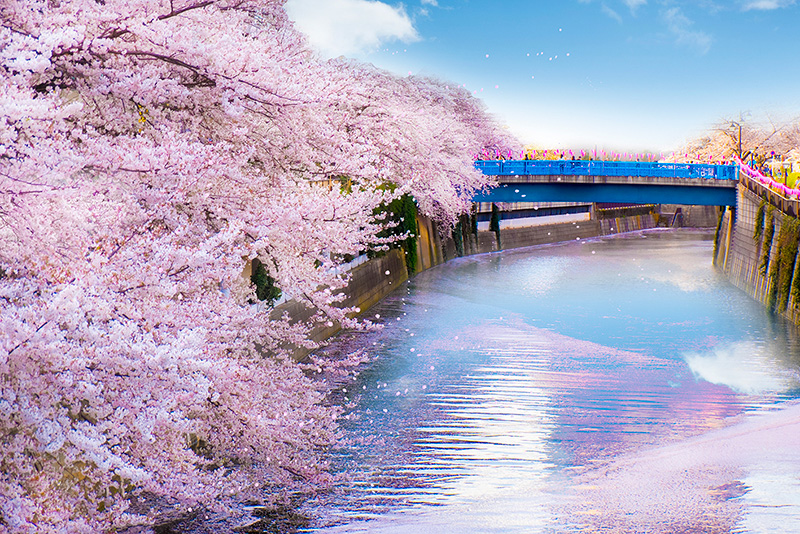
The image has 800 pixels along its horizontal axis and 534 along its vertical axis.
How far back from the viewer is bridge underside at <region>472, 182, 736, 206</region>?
44094 millimetres

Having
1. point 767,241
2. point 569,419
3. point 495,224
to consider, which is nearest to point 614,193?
point 495,224

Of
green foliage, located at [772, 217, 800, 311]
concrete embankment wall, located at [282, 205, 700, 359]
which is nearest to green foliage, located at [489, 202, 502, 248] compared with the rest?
concrete embankment wall, located at [282, 205, 700, 359]

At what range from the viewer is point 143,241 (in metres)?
7.59

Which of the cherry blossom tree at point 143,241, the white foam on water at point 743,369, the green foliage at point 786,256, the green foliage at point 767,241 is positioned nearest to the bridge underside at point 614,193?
the green foliage at point 767,241

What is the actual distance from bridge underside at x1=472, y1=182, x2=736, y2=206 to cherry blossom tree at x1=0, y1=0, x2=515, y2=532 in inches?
1385

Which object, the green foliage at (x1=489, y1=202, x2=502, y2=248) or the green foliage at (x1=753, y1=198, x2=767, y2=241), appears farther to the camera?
the green foliage at (x1=489, y1=202, x2=502, y2=248)

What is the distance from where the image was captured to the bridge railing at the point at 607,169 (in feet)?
145

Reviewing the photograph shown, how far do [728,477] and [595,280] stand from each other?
29.8m

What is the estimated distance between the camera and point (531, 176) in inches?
1935

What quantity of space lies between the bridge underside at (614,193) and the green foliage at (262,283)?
1119 inches

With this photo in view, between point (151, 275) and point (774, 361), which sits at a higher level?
point (151, 275)

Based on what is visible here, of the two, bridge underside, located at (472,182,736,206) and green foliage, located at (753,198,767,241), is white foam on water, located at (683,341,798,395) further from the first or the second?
bridge underside, located at (472,182,736,206)

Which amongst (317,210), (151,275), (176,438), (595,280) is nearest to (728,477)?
(317,210)

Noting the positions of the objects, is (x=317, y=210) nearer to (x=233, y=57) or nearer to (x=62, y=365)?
(x=233, y=57)
